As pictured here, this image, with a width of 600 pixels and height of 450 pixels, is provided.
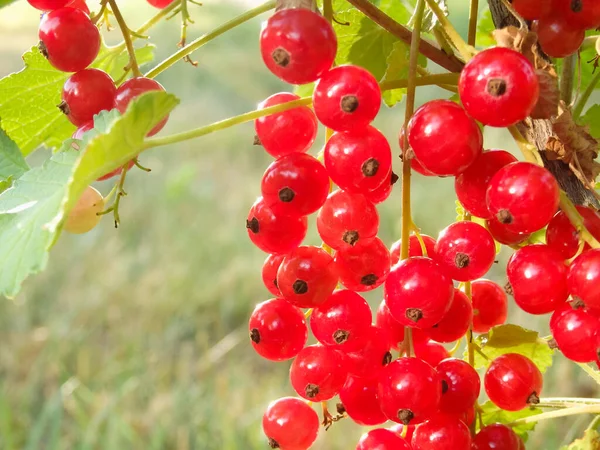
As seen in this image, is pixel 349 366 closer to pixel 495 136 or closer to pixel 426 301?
pixel 426 301

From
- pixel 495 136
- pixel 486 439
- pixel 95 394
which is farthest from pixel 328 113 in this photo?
pixel 495 136


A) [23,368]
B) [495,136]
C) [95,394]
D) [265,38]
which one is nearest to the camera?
[265,38]

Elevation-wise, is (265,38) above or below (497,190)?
above

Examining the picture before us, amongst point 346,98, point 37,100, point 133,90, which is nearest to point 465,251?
point 346,98

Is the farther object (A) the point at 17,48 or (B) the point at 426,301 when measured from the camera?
(A) the point at 17,48

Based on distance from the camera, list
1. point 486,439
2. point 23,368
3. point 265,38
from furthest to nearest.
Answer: point 23,368, point 486,439, point 265,38

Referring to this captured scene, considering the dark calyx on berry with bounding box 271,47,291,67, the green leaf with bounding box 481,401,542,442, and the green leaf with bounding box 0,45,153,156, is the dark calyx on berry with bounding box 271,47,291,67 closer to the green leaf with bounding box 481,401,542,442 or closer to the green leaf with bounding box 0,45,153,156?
the green leaf with bounding box 0,45,153,156
